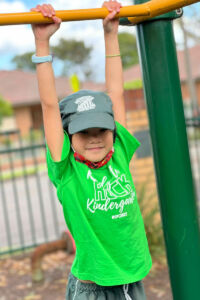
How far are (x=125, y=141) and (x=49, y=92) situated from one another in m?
0.40

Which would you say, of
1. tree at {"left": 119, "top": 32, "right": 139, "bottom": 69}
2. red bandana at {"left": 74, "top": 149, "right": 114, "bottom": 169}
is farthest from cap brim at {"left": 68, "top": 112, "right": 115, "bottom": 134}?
tree at {"left": 119, "top": 32, "right": 139, "bottom": 69}

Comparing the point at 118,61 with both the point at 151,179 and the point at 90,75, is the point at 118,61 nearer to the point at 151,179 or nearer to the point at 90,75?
the point at 151,179

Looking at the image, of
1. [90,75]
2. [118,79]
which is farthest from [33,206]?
[90,75]

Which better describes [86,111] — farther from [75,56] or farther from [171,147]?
[75,56]

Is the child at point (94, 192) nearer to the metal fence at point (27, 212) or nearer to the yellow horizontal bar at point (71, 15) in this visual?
the yellow horizontal bar at point (71, 15)

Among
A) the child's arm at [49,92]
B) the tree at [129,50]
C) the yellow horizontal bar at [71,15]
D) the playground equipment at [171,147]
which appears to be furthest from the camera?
the tree at [129,50]

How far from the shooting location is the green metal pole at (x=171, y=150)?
64.0 inches

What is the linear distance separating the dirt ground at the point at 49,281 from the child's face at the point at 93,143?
189 centimetres

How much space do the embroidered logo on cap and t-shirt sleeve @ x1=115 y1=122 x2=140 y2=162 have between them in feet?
0.65

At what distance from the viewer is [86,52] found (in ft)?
130

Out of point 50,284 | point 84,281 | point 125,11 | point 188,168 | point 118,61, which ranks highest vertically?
point 125,11

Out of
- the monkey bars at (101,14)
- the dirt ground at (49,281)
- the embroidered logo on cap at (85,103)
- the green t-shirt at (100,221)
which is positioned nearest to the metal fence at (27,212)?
the dirt ground at (49,281)

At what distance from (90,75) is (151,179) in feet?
118

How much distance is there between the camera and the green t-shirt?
4.78ft
